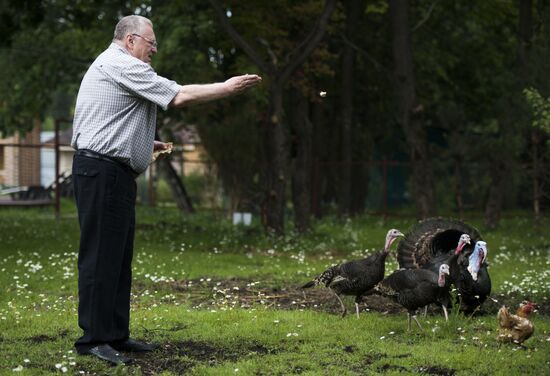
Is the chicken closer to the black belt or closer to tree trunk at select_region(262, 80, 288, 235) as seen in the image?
the black belt


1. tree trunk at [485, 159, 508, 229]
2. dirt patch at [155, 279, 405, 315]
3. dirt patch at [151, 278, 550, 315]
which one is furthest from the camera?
tree trunk at [485, 159, 508, 229]

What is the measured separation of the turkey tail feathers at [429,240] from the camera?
1023cm

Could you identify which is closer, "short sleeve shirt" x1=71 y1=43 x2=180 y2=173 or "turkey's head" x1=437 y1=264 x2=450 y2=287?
"short sleeve shirt" x1=71 y1=43 x2=180 y2=173

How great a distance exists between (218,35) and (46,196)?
16.6 m

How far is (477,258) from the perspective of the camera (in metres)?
9.22

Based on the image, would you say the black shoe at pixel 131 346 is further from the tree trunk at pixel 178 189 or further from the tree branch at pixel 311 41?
the tree trunk at pixel 178 189

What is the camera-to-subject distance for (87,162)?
269 inches

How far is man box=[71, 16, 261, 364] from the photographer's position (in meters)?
6.76

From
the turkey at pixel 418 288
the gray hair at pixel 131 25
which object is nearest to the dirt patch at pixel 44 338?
the gray hair at pixel 131 25

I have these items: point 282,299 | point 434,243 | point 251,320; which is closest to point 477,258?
point 434,243

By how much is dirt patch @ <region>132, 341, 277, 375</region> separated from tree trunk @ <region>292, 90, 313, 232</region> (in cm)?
1245

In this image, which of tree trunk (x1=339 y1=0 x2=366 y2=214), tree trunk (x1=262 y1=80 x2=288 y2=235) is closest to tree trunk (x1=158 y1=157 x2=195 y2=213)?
tree trunk (x1=339 y1=0 x2=366 y2=214)

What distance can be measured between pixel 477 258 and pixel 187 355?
3.50 meters

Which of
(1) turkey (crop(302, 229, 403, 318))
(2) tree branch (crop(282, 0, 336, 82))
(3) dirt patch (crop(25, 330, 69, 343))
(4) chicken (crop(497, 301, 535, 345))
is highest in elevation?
(2) tree branch (crop(282, 0, 336, 82))
